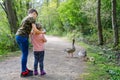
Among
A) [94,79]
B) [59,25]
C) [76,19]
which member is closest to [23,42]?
[94,79]

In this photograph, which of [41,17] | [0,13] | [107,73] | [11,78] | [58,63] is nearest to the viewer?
[11,78]

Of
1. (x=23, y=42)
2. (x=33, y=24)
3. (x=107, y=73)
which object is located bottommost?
(x=107, y=73)

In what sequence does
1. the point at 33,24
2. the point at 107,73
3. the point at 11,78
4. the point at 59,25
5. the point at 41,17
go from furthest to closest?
the point at 41,17 < the point at 59,25 < the point at 107,73 < the point at 11,78 < the point at 33,24

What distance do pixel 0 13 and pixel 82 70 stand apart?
52.0 ft

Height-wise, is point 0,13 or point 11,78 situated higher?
point 0,13

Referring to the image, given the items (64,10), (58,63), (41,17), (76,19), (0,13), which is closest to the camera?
(58,63)

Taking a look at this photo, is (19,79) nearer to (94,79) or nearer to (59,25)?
(94,79)

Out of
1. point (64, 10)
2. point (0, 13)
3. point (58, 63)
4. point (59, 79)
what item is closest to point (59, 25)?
point (64, 10)

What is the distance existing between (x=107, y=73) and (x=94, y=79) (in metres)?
1.23

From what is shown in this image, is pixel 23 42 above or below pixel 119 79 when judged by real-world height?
above

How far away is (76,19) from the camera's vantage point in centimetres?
A: 3541

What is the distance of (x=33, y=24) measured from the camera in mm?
8438

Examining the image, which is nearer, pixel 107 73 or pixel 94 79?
pixel 94 79

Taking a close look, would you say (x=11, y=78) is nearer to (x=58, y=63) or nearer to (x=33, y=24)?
(x=33, y=24)
